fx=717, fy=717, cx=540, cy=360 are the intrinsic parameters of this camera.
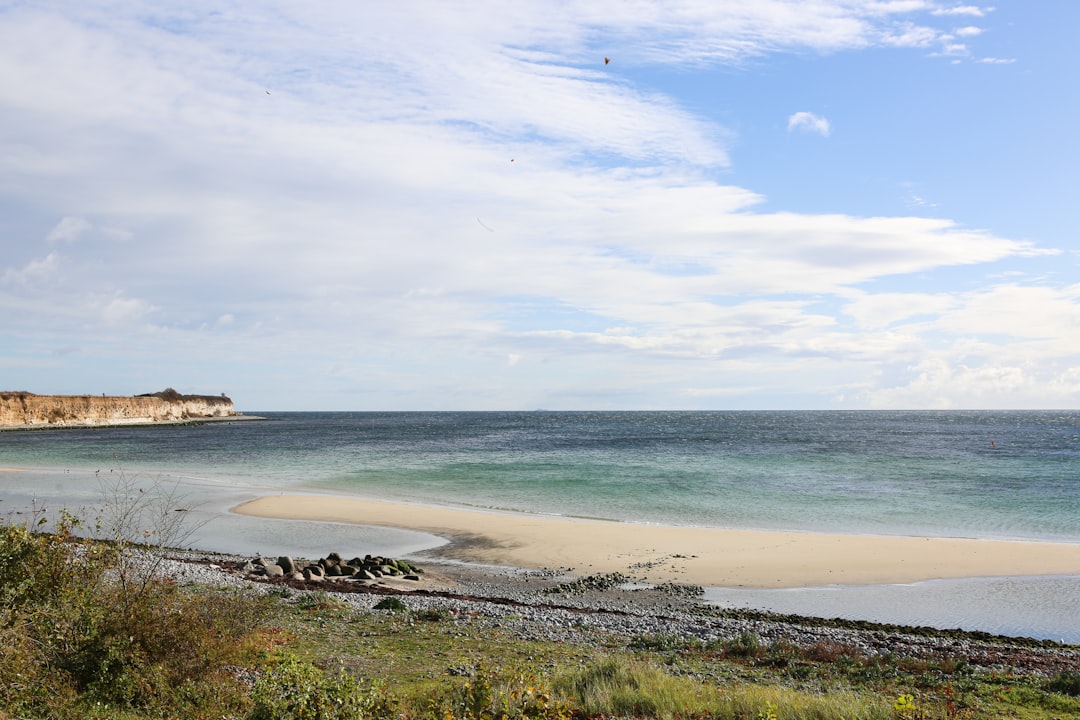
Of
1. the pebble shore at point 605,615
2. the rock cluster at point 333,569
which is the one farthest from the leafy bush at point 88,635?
the rock cluster at point 333,569

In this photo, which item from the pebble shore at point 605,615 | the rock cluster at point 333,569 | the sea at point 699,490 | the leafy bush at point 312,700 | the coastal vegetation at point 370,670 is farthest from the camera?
the rock cluster at point 333,569

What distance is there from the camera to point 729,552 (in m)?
24.2

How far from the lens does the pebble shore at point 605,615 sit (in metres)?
14.0

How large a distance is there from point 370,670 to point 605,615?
6.87 m

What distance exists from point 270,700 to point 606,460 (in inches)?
1933

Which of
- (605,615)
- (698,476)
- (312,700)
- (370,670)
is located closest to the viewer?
(312,700)

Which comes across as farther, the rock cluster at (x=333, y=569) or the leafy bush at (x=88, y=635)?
the rock cluster at (x=333, y=569)

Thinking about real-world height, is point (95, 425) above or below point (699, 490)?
below

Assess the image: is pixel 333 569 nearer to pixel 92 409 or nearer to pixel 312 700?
pixel 312 700

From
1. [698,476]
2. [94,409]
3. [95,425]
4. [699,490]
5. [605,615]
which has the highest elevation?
[698,476]

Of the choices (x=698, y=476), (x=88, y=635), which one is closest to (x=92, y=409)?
(x=698, y=476)

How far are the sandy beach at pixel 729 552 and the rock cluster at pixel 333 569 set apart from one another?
10.3ft

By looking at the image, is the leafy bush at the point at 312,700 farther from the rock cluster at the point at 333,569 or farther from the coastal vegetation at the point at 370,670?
the rock cluster at the point at 333,569

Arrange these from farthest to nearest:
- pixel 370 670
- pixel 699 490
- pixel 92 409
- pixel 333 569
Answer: pixel 92 409
pixel 699 490
pixel 333 569
pixel 370 670
